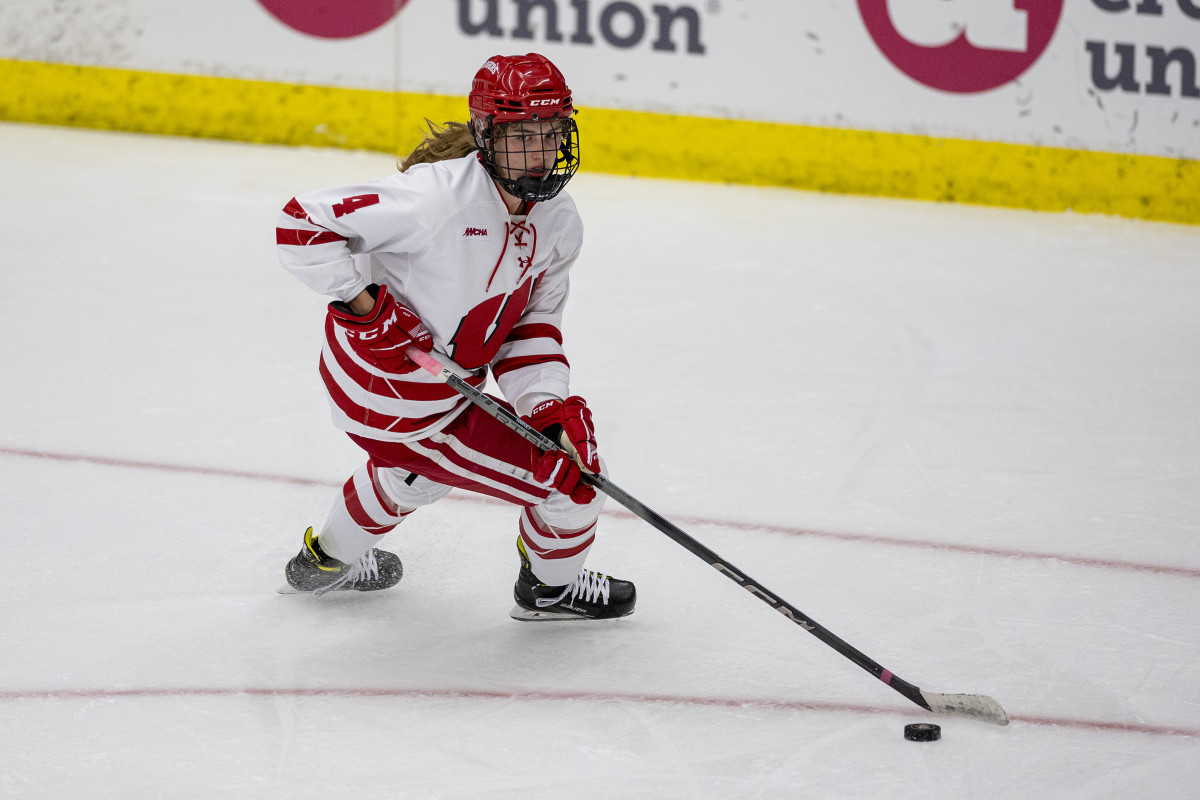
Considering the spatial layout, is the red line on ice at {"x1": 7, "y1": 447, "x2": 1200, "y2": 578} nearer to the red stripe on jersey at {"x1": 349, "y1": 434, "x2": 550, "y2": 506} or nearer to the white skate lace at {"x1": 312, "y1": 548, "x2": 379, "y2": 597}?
the white skate lace at {"x1": 312, "y1": 548, "x2": 379, "y2": 597}

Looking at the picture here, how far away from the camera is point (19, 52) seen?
5176 mm

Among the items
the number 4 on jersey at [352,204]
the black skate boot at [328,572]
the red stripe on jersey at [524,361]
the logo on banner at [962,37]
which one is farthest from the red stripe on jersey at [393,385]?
the logo on banner at [962,37]

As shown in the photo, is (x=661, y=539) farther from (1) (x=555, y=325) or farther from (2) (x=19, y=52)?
(2) (x=19, y=52)

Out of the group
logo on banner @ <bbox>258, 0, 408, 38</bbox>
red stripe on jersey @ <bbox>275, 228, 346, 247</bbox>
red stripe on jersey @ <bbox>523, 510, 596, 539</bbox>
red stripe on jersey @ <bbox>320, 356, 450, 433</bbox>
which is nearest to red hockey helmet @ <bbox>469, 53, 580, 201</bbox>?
red stripe on jersey @ <bbox>275, 228, 346, 247</bbox>

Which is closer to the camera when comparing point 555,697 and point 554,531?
point 555,697

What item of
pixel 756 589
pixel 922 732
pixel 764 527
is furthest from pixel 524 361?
pixel 922 732

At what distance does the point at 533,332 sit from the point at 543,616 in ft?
1.51

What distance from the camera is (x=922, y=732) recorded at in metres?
1.83

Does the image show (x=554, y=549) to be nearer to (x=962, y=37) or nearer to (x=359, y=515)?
(x=359, y=515)

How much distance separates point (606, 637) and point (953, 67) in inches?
131

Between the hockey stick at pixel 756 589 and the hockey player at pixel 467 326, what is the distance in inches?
1.2

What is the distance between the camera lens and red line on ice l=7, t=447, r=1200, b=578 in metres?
2.40

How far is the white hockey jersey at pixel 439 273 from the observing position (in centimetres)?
185

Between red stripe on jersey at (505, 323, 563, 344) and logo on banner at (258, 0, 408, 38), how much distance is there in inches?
129
